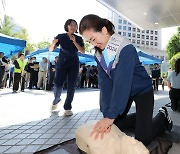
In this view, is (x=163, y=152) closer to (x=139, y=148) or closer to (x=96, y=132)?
(x=139, y=148)

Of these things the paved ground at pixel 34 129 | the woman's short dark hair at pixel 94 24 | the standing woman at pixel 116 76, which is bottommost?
the paved ground at pixel 34 129

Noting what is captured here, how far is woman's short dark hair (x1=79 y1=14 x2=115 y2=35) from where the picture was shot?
1819 millimetres

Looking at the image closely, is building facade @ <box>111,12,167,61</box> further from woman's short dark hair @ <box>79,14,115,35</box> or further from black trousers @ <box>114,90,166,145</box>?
woman's short dark hair @ <box>79,14,115,35</box>

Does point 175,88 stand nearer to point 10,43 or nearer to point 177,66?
point 177,66

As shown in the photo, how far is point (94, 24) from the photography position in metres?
1.82

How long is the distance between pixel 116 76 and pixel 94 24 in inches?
18.6

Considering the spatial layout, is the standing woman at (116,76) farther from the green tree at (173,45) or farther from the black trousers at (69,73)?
the green tree at (173,45)

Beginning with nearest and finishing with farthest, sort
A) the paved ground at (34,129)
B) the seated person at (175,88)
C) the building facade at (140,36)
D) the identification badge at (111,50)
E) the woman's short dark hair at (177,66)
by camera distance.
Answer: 1. the identification badge at (111,50)
2. the paved ground at (34,129)
3. the woman's short dark hair at (177,66)
4. the seated person at (175,88)
5. the building facade at (140,36)

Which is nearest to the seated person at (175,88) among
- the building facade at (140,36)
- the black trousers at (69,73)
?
the black trousers at (69,73)

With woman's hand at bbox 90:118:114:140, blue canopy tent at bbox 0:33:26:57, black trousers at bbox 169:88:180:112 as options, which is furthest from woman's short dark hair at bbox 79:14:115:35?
blue canopy tent at bbox 0:33:26:57

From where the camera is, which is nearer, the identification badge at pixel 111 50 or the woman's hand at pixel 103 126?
the woman's hand at pixel 103 126

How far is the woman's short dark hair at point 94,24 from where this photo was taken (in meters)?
1.82

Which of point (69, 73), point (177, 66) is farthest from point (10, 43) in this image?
point (177, 66)

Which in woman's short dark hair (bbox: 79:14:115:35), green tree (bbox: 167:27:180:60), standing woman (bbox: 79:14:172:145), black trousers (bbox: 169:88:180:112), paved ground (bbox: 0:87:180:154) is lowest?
A: paved ground (bbox: 0:87:180:154)
